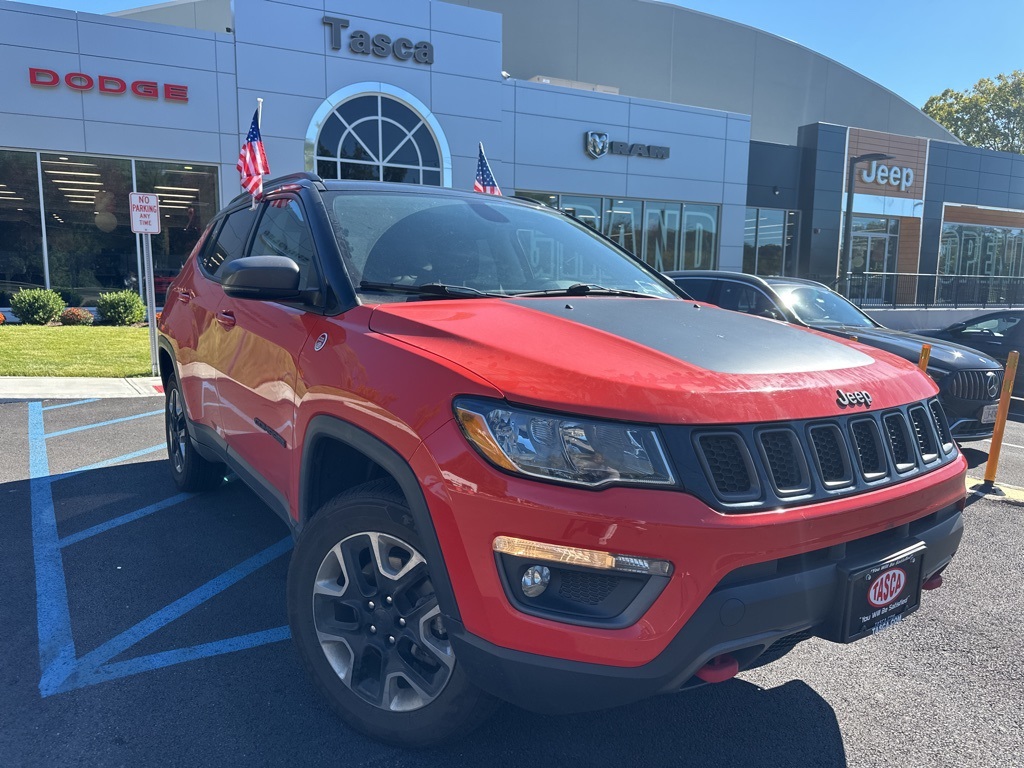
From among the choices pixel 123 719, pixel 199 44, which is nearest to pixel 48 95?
pixel 199 44

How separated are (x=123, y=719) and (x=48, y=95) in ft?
57.7

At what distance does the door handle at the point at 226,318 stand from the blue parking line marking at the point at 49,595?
4.88ft

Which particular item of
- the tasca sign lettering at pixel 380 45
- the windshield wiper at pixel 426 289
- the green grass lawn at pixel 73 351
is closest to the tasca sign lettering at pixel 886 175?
the tasca sign lettering at pixel 380 45

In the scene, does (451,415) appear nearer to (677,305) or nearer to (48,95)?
(677,305)

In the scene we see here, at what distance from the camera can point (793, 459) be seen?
2.01 meters

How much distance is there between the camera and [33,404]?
27.7ft

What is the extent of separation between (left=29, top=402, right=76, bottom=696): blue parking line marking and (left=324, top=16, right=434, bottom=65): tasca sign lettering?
609 inches

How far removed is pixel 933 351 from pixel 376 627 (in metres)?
6.18

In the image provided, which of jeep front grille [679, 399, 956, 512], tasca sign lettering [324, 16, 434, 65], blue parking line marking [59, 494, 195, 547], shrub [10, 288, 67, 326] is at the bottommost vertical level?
blue parking line marking [59, 494, 195, 547]

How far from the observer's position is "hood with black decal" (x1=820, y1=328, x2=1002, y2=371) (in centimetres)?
641

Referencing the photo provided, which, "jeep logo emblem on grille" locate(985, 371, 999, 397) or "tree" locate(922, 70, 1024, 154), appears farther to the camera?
"tree" locate(922, 70, 1024, 154)

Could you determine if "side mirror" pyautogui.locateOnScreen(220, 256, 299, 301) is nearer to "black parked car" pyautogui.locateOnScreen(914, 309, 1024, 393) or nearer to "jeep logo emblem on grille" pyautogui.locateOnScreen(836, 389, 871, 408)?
"jeep logo emblem on grille" pyautogui.locateOnScreen(836, 389, 871, 408)

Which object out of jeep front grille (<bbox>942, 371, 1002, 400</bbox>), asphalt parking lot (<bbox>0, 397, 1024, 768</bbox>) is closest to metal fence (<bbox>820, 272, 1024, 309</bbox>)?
jeep front grille (<bbox>942, 371, 1002, 400</bbox>)

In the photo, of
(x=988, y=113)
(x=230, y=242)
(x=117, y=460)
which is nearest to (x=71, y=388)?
(x=117, y=460)
